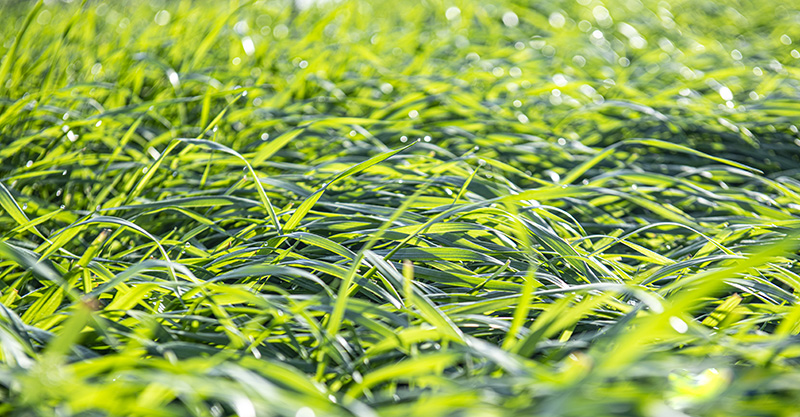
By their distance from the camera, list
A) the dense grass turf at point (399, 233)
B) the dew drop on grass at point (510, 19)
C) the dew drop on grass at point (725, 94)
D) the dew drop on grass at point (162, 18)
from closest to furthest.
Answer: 1. the dense grass turf at point (399, 233)
2. the dew drop on grass at point (725, 94)
3. the dew drop on grass at point (162, 18)
4. the dew drop on grass at point (510, 19)

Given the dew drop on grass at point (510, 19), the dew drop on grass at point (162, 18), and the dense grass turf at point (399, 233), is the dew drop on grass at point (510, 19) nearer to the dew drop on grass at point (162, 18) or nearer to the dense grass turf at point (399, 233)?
the dense grass turf at point (399, 233)

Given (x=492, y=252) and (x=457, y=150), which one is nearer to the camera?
(x=492, y=252)

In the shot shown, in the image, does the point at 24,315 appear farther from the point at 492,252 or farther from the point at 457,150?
the point at 457,150

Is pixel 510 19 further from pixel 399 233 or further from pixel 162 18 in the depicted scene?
pixel 399 233

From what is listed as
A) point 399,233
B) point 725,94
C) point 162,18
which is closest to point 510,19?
point 725,94

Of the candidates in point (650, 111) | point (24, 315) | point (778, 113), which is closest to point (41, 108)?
point (24, 315)

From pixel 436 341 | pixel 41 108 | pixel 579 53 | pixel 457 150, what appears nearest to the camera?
pixel 436 341

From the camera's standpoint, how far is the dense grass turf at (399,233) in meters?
0.68

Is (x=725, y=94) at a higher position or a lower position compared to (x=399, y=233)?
higher

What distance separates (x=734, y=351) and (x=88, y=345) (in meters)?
0.91

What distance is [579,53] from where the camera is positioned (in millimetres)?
2506

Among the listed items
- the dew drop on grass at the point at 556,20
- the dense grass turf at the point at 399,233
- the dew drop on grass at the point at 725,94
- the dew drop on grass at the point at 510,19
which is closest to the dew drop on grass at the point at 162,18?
the dense grass turf at the point at 399,233

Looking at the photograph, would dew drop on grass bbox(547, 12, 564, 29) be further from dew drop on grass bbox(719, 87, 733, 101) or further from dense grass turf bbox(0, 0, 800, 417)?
dew drop on grass bbox(719, 87, 733, 101)

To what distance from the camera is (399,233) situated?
1062 mm
